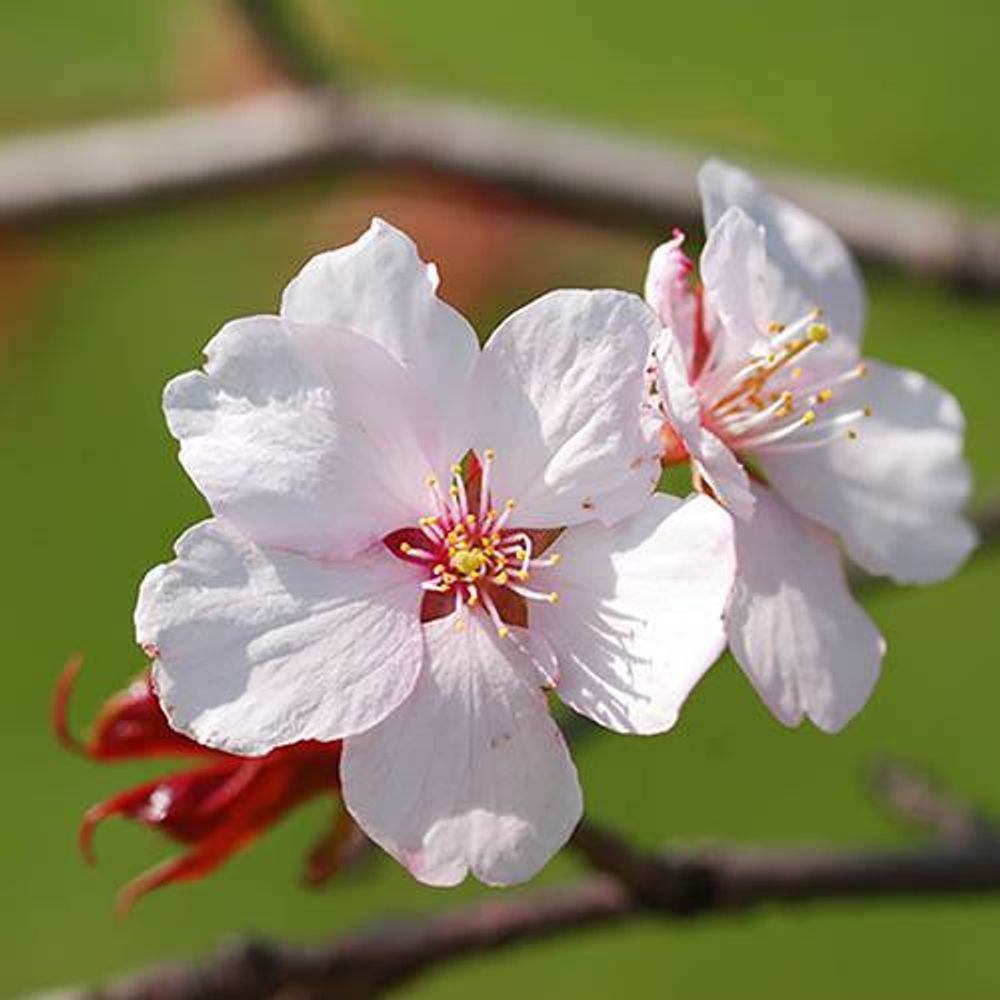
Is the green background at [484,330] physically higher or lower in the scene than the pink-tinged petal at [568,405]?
lower

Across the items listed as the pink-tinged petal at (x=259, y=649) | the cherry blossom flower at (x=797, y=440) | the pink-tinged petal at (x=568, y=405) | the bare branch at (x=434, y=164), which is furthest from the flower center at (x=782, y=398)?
the bare branch at (x=434, y=164)

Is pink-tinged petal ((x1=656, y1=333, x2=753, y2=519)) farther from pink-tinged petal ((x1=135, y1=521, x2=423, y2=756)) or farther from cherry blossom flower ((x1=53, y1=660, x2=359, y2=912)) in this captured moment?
cherry blossom flower ((x1=53, y1=660, x2=359, y2=912))

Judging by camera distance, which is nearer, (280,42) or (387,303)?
(387,303)

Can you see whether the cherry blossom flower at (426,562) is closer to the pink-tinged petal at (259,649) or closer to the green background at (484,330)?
the pink-tinged petal at (259,649)

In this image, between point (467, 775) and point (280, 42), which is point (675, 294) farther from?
point (280, 42)

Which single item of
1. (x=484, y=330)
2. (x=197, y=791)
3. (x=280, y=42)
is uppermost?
(x=280, y=42)

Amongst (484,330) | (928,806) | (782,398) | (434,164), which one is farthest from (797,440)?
(484,330)
